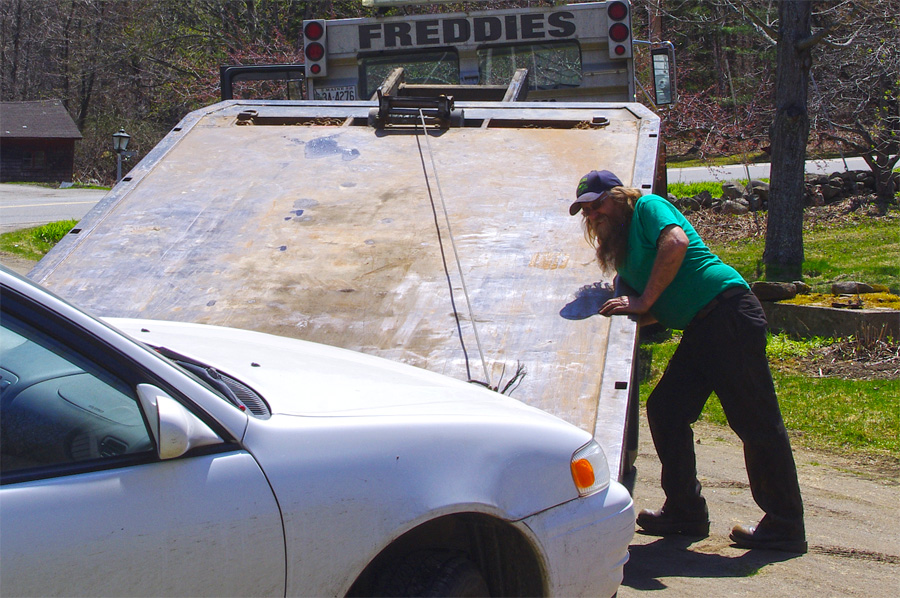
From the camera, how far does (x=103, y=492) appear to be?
1.96 metres

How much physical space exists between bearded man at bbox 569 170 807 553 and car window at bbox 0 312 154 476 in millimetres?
2372

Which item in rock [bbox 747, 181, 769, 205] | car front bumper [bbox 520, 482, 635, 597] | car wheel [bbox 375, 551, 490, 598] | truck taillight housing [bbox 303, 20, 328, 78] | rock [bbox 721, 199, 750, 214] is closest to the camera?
car wheel [bbox 375, 551, 490, 598]

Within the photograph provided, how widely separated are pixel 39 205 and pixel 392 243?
69.5 feet

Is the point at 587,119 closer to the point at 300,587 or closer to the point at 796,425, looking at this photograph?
the point at 796,425

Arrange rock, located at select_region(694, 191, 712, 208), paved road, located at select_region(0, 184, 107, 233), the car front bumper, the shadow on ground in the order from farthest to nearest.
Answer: paved road, located at select_region(0, 184, 107, 233), rock, located at select_region(694, 191, 712, 208), the shadow on ground, the car front bumper

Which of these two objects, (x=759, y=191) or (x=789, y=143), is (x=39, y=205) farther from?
(x=789, y=143)

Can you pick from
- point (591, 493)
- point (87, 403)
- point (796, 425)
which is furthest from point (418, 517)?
point (796, 425)

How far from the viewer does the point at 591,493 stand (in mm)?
2652

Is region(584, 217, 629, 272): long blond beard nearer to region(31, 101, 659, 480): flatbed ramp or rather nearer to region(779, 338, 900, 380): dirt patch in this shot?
region(31, 101, 659, 480): flatbed ramp

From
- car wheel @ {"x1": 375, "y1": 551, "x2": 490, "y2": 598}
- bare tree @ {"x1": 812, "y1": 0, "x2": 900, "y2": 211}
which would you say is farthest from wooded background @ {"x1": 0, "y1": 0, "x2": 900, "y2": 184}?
car wheel @ {"x1": 375, "y1": 551, "x2": 490, "y2": 598}

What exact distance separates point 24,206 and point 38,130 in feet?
60.8

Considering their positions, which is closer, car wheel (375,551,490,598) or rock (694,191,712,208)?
car wheel (375,551,490,598)

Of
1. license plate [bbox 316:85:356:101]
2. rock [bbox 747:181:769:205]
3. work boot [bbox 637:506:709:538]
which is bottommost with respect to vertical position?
rock [bbox 747:181:769:205]

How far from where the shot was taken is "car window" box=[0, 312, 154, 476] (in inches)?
78.5
